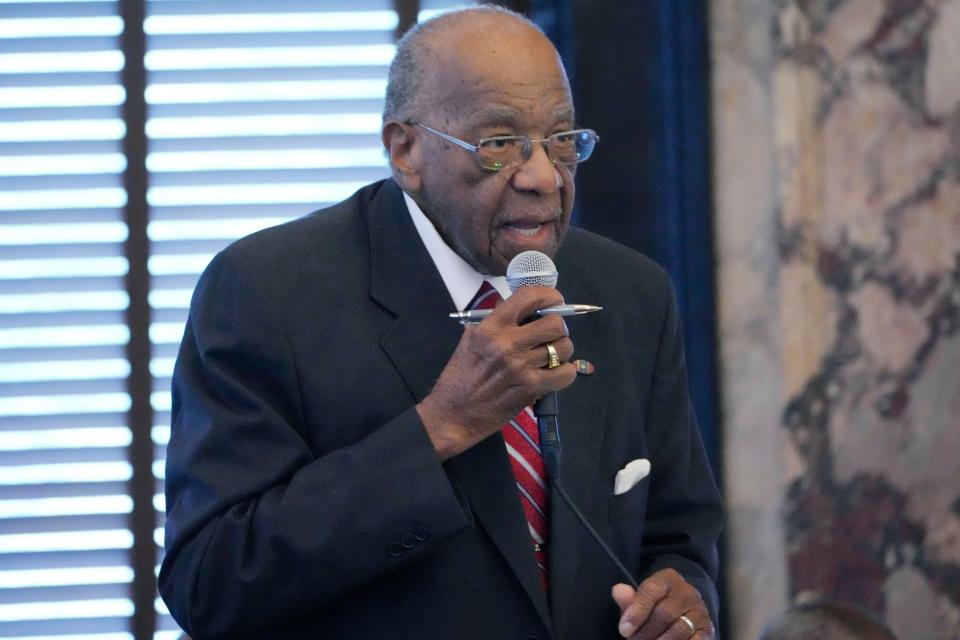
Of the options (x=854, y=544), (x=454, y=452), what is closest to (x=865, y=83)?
(x=854, y=544)

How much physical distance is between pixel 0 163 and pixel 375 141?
100 cm

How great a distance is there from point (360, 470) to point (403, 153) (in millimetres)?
558

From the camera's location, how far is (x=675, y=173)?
3094 millimetres

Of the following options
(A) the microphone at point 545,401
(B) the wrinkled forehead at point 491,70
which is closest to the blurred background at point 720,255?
(B) the wrinkled forehead at point 491,70

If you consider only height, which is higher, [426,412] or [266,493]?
[426,412]

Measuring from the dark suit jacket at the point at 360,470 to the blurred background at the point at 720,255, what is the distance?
1044 mm

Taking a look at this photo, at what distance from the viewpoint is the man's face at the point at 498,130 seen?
1903 mm

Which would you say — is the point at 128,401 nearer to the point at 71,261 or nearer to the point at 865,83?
the point at 71,261

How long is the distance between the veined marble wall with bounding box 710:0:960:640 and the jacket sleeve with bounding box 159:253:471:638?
151cm

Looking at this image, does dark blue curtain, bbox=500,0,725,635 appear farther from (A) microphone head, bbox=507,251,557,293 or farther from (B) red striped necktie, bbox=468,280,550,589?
(A) microphone head, bbox=507,251,557,293

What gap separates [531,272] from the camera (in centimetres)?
173

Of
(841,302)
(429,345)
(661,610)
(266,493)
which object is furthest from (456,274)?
(841,302)

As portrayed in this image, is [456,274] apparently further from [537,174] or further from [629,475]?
[629,475]

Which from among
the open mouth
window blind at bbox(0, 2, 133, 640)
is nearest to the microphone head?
the open mouth
